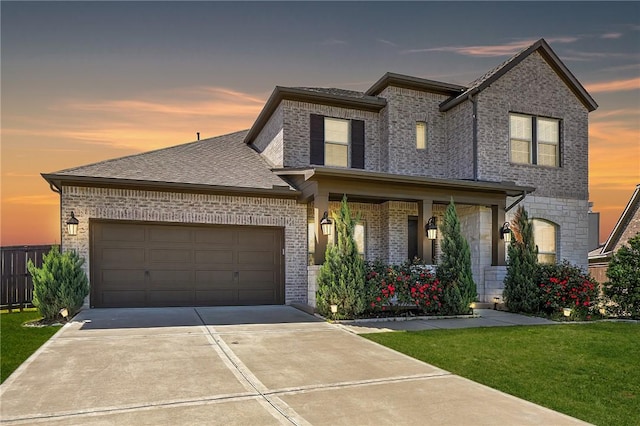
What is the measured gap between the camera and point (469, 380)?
19.0ft

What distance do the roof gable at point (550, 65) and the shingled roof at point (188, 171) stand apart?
651 centimetres

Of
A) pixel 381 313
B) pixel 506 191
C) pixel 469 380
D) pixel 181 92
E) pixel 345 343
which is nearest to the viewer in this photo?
pixel 469 380

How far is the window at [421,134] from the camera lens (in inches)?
606

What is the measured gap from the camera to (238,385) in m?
5.34

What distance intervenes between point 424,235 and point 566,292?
3987 mm

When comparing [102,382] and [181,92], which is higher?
[181,92]

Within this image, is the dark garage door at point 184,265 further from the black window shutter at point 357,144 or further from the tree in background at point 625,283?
the tree in background at point 625,283

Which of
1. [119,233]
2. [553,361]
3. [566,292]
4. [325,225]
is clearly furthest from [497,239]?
[119,233]

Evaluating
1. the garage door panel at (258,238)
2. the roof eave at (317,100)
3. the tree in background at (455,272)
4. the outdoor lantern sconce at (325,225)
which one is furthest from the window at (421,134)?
the garage door panel at (258,238)

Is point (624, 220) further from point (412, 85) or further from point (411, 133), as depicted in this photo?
point (412, 85)

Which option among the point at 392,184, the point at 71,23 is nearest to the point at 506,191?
the point at 392,184

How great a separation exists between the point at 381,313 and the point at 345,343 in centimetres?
332

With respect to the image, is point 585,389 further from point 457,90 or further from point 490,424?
point 457,90

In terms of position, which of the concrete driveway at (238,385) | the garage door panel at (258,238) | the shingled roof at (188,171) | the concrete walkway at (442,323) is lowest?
the concrete walkway at (442,323)
